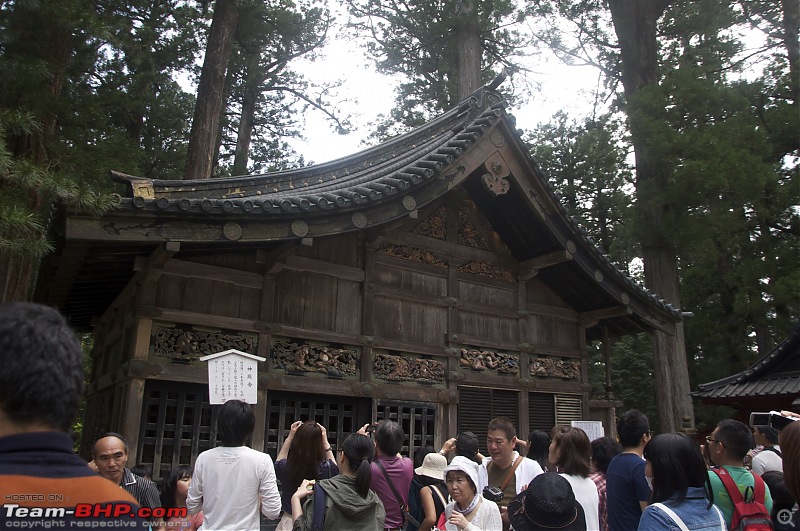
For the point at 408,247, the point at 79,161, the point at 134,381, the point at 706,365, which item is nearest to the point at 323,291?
the point at 408,247

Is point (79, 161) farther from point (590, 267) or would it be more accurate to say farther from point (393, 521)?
point (590, 267)

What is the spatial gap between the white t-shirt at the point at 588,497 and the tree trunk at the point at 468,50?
53.5 feet

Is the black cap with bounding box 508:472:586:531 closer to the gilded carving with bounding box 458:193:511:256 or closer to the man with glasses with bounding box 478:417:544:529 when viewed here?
the man with glasses with bounding box 478:417:544:529

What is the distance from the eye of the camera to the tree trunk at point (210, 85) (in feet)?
44.2

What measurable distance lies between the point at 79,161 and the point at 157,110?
856 centimetres

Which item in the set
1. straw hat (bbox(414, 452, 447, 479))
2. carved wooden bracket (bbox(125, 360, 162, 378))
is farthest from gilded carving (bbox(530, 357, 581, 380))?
carved wooden bracket (bbox(125, 360, 162, 378))

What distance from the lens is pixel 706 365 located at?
1902cm

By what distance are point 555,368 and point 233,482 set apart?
7.78 meters

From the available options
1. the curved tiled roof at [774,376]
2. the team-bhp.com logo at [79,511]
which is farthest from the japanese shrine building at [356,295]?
the team-bhp.com logo at [79,511]

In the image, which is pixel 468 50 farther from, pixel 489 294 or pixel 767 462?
pixel 767 462

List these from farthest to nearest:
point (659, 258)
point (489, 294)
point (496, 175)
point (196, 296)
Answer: point (659, 258) < point (489, 294) < point (496, 175) < point (196, 296)

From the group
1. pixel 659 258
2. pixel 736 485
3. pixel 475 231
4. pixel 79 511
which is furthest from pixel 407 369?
pixel 659 258

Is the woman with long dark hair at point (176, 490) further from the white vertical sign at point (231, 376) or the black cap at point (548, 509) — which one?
the black cap at point (548, 509)

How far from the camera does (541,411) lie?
10281mm
